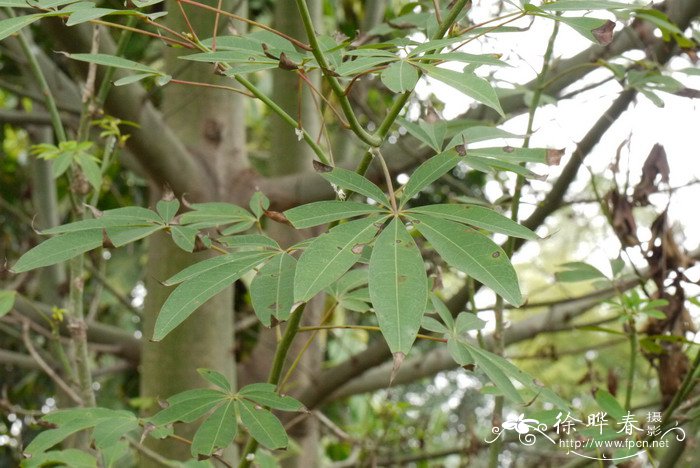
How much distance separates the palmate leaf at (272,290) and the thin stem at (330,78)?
138 millimetres

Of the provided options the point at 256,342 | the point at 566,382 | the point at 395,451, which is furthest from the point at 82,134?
the point at 566,382

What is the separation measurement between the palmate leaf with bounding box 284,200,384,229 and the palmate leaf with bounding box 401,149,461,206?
1.5 inches

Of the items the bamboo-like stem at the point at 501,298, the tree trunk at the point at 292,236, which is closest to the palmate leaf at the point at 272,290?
the bamboo-like stem at the point at 501,298

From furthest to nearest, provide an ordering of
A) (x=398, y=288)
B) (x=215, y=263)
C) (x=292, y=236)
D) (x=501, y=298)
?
(x=292, y=236) < (x=501, y=298) < (x=215, y=263) < (x=398, y=288)

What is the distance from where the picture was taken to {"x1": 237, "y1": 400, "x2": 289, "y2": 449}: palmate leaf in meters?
0.69

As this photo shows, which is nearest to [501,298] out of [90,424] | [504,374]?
[504,374]

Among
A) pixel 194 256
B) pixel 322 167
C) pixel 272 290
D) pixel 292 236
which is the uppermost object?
pixel 322 167

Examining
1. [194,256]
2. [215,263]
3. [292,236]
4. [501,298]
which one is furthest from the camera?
[292,236]

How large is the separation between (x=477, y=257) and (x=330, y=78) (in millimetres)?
177

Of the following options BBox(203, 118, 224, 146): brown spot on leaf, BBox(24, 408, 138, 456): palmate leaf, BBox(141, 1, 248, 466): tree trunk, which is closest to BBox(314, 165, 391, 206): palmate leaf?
BBox(24, 408, 138, 456): palmate leaf

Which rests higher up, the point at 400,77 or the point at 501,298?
the point at 400,77

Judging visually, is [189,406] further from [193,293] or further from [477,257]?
[477,257]

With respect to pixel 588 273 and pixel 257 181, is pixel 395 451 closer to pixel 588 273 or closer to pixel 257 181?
pixel 257 181

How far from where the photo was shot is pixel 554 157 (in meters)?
0.69
